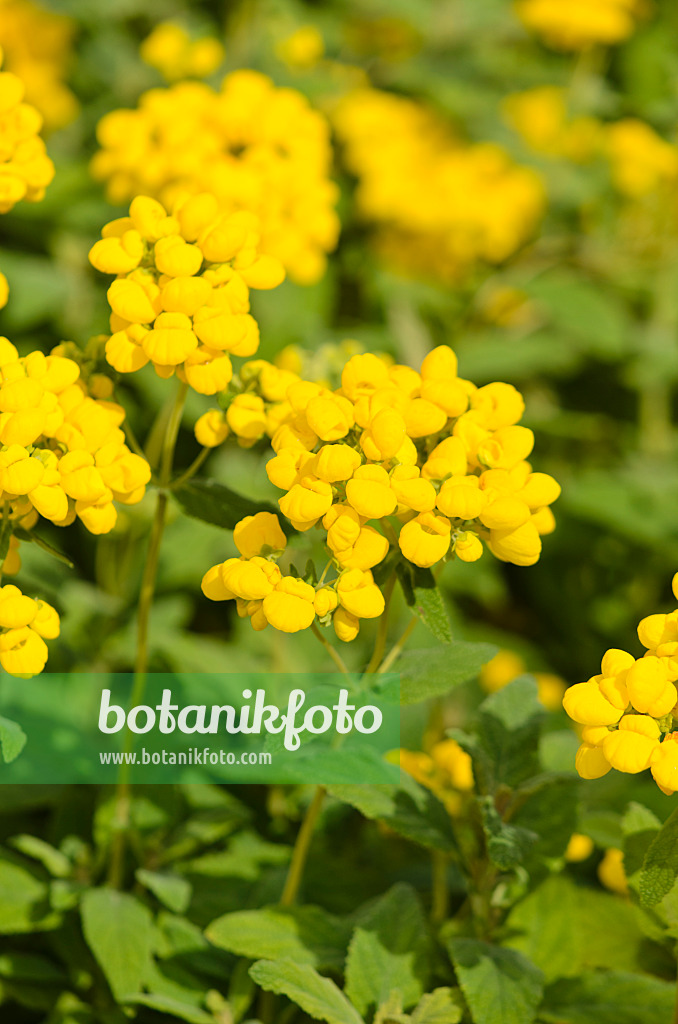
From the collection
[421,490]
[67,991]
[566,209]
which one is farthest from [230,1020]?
[566,209]

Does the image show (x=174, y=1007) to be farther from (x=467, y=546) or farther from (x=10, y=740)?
(x=467, y=546)

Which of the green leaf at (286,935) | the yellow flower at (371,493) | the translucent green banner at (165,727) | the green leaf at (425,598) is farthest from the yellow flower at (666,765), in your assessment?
the green leaf at (286,935)

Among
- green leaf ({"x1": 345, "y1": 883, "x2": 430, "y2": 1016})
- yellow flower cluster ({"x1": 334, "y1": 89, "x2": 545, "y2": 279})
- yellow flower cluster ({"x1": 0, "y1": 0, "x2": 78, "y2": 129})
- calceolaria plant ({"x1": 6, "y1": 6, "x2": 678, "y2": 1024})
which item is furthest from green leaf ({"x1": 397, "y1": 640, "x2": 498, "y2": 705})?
yellow flower cluster ({"x1": 0, "y1": 0, "x2": 78, "y2": 129})

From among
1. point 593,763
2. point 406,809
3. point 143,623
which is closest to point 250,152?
point 143,623

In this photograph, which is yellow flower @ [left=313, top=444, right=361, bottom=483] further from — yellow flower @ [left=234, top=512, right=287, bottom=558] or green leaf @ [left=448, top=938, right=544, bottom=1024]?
green leaf @ [left=448, top=938, right=544, bottom=1024]

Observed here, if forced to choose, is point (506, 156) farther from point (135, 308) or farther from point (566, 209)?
point (135, 308)

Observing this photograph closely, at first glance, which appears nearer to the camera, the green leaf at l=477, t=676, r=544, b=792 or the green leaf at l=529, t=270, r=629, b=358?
the green leaf at l=477, t=676, r=544, b=792
